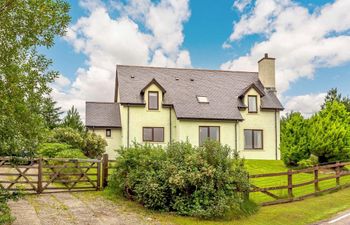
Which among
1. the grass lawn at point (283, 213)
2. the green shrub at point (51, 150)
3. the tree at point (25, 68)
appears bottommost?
the grass lawn at point (283, 213)

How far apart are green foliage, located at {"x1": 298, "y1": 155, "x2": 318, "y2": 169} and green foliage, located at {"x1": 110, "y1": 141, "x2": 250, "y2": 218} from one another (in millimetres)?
9844

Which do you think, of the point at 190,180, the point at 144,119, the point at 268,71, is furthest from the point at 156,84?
the point at 190,180

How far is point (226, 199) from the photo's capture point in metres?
9.98

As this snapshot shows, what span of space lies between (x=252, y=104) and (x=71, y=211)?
62.5ft

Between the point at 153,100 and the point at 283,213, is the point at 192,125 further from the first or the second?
the point at 283,213

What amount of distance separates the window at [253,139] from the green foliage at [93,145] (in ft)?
35.1

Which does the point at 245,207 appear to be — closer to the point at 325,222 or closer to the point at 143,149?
the point at 325,222

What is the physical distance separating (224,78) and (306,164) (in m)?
11.9

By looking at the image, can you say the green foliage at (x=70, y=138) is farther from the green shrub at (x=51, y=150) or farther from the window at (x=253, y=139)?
the window at (x=253, y=139)

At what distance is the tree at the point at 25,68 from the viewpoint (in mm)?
5762

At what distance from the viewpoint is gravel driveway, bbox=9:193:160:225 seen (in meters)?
9.07

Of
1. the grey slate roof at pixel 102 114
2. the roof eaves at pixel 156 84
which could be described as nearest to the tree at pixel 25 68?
the roof eaves at pixel 156 84

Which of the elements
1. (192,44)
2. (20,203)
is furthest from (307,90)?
(20,203)

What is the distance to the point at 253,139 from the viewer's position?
86.5 feet
